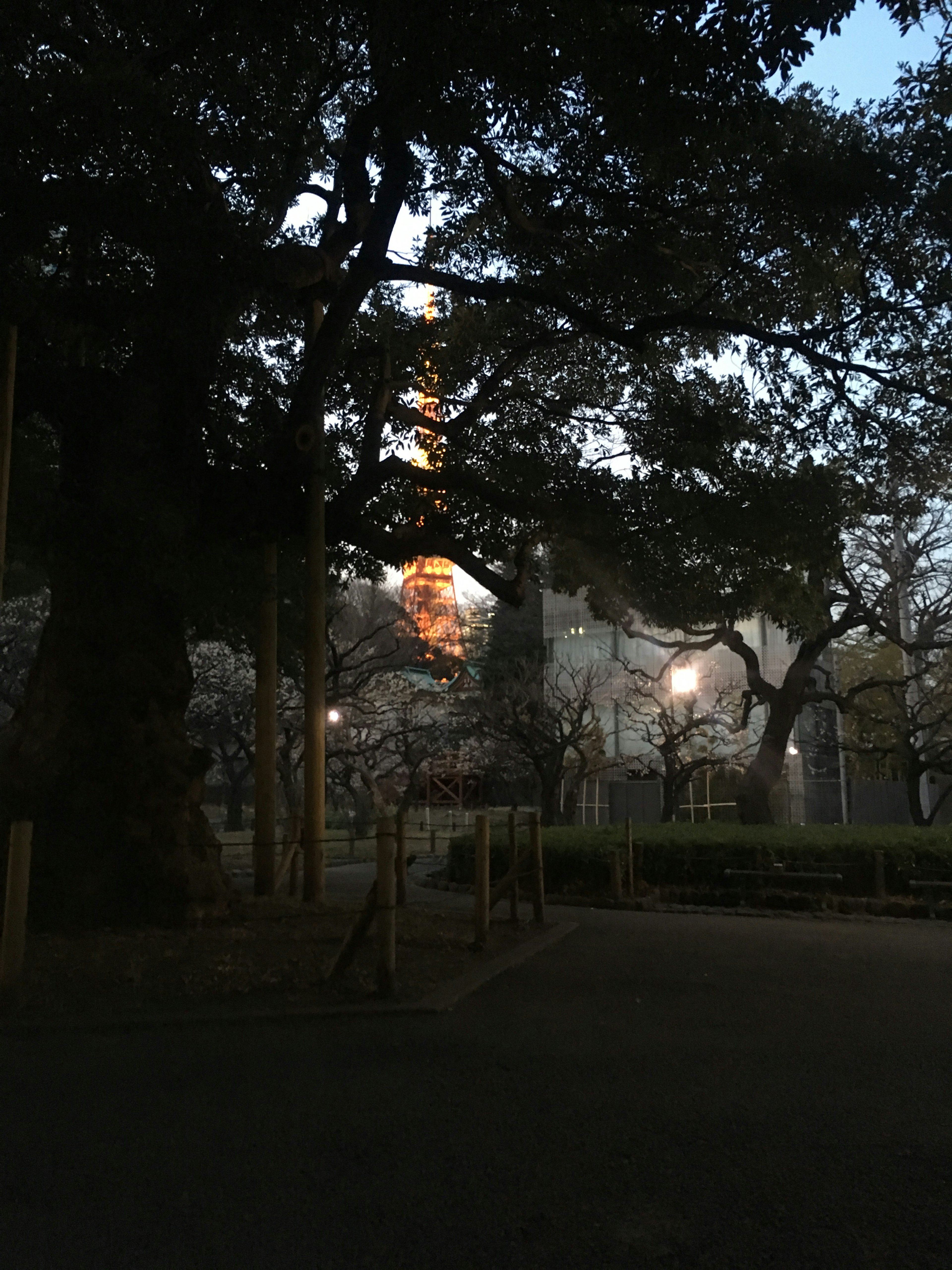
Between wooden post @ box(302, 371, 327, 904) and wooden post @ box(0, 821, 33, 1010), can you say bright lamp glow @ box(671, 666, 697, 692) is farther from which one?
wooden post @ box(0, 821, 33, 1010)

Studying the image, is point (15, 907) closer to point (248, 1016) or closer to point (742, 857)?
point (248, 1016)

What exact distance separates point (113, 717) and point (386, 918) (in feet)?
12.1

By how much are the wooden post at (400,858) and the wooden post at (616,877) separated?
3.49 meters

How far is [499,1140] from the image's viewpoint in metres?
4.42

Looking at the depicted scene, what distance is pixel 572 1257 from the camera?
11.1ft

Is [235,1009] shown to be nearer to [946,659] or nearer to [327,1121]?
[327,1121]

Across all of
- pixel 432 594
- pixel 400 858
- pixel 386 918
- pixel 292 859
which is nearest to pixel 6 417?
pixel 400 858

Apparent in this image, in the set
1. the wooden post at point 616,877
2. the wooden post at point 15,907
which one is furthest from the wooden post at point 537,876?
the wooden post at point 15,907

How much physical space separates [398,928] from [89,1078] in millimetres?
4755

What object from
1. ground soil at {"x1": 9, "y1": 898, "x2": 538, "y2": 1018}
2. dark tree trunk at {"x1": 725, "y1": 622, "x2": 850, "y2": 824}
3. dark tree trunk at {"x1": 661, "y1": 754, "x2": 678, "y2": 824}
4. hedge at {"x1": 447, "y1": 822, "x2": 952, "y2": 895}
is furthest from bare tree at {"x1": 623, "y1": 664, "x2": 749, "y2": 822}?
ground soil at {"x1": 9, "y1": 898, "x2": 538, "y2": 1018}

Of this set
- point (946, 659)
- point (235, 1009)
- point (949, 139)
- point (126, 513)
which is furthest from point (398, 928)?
point (946, 659)

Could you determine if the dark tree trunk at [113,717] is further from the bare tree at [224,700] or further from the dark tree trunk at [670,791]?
the bare tree at [224,700]

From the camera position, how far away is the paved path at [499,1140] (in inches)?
137

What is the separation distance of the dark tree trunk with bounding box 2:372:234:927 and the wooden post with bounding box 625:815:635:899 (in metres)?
6.23
